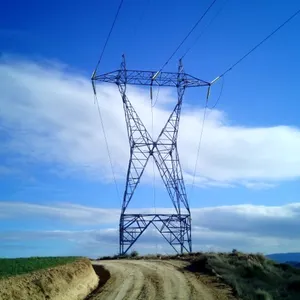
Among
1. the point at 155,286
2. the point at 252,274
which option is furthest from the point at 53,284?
the point at 252,274

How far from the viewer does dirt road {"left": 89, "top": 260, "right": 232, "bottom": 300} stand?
866 inches

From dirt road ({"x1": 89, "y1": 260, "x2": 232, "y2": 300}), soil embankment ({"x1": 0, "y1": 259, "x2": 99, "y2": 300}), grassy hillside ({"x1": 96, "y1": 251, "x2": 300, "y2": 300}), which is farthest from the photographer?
grassy hillside ({"x1": 96, "y1": 251, "x2": 300, "y2": 300})

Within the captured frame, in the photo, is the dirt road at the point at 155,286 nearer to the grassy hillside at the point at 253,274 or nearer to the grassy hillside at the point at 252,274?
the grassy hillside at the point at 252,274

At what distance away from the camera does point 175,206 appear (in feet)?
145

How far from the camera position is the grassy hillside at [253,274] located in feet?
83.5

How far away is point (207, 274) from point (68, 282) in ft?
34.2

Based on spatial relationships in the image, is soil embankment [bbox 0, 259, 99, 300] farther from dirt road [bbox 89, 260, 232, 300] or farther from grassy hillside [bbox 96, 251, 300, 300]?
grassy hillside [bbox 96, 251, 300, 300]

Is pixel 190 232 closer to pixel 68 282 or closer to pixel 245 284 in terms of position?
pixel 245 284

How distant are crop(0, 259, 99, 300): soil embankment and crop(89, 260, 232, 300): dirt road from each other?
3.18ft

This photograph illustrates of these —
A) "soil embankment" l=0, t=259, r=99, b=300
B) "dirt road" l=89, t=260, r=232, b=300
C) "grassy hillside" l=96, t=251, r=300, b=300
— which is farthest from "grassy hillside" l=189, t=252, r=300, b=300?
"soil embankment" l=0, t=259, r=99, b=300

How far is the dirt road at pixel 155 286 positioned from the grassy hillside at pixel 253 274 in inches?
63.9

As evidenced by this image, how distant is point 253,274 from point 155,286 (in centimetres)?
918

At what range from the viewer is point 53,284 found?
20812 millimetres

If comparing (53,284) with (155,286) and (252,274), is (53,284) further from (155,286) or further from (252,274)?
(252,274)
